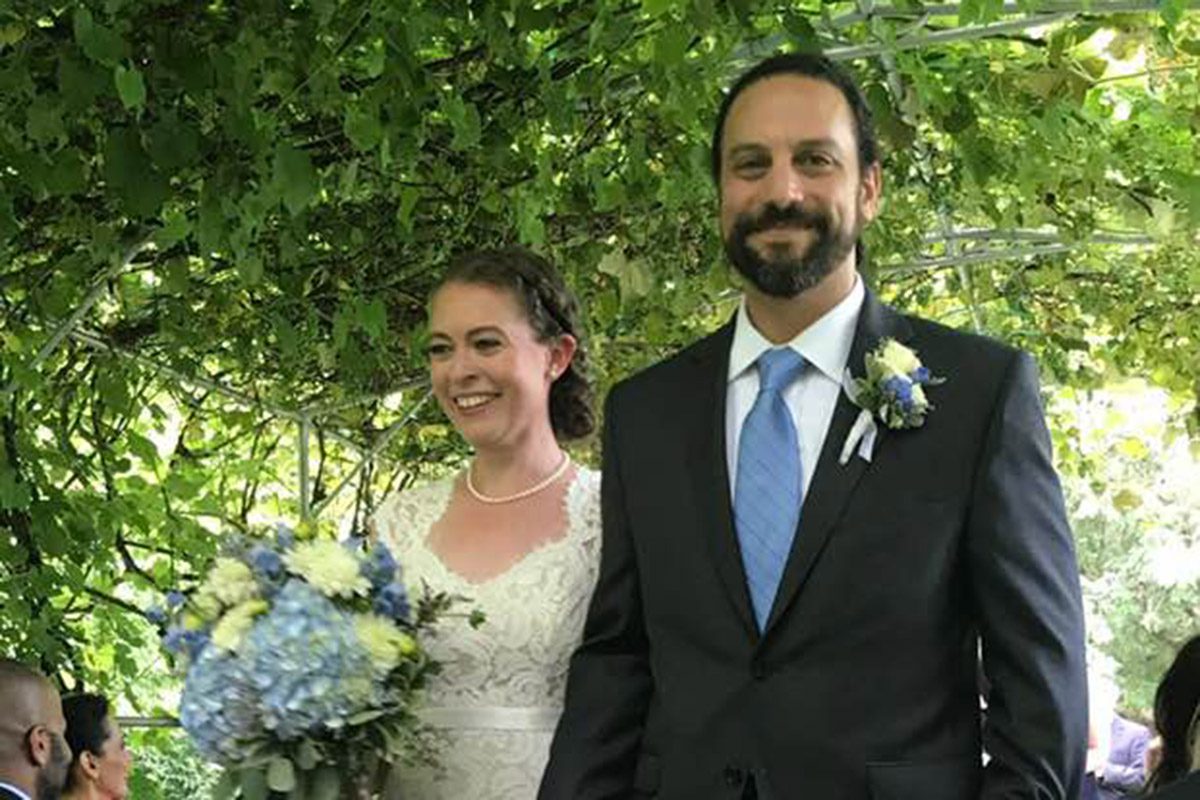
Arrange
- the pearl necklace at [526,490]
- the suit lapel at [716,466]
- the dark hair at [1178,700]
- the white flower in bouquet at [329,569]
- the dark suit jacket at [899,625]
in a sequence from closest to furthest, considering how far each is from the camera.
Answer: the dark suit jacket at [899,625] < the suit lapel at [716,466] < the white flower in bouquet at [329,569] < the pearl necklace at [526,490] < the dark hair at [1178,700]

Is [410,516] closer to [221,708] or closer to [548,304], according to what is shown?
[548,304]

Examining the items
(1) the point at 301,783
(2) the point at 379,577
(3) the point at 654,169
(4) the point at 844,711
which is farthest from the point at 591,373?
(3) the point at 654,169

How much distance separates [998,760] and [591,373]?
1405 mm

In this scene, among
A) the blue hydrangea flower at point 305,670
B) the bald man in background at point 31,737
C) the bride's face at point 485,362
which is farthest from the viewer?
the bald man in background at point 31,737

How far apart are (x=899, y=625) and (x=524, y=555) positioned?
1.10 meters

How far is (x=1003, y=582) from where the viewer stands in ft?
10.3

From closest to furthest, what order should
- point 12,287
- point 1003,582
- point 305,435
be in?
point 1003,582, point 12,287, point 305,435

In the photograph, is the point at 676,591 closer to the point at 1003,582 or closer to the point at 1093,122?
the point at 1003,582

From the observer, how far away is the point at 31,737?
5031mm

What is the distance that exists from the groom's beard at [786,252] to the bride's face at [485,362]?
0.90 m

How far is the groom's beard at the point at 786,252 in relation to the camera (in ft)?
10.5

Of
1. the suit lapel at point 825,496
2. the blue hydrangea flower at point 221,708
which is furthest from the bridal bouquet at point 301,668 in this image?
the suit lapel at point 825,496

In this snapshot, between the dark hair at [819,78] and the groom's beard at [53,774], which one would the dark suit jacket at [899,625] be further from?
the groom's beard at [53,774]

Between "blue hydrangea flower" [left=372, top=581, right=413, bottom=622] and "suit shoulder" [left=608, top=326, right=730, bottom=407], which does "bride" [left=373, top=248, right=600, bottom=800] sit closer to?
"blue hydrangea flower" [left=372, top=581, right=413, bottom=622]
